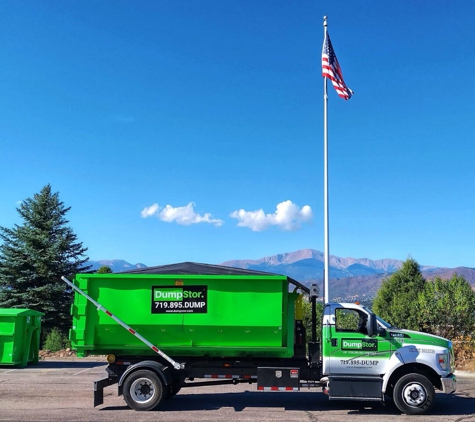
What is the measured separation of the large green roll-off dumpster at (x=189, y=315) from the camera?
9.87 metres

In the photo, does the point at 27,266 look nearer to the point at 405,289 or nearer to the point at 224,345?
the point at 405,289

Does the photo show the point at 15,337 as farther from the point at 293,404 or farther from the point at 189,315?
the point at 293,404

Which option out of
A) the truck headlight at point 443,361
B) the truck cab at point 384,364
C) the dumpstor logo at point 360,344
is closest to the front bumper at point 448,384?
the truck cab at point 384,364

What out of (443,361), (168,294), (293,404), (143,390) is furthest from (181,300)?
(443,361)

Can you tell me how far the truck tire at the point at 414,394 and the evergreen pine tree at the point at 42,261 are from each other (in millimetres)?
22654

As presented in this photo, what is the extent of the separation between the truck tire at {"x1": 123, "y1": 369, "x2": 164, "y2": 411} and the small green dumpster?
840 centimetres

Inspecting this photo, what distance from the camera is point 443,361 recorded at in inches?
370

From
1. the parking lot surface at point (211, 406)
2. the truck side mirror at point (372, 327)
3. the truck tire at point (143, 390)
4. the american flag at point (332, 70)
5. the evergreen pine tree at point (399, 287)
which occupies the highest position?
the american flag at point (332, 70)

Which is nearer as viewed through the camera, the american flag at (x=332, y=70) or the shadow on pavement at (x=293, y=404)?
the shadow on pavement at (x=293, y=404)

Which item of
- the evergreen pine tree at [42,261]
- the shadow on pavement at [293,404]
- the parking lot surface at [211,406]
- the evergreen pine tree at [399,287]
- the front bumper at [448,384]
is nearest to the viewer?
the parking lot surface at [211,406]

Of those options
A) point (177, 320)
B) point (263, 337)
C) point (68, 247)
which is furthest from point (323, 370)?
point (68, 247)

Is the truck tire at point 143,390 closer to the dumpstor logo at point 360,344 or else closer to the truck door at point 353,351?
the truck door at point 353,351

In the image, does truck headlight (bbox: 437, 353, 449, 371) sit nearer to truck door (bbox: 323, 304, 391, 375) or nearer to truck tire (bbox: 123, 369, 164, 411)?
truck door (bbox: 323, 304, 391, 375)

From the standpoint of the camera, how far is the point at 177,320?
32.6ft
